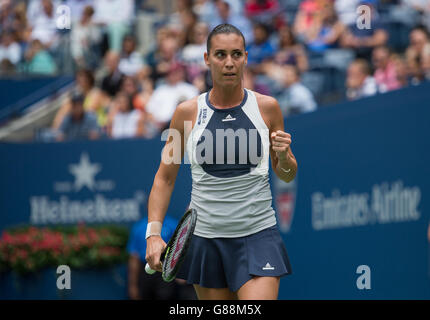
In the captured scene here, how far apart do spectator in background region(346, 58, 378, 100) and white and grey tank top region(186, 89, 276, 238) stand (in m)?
4.21

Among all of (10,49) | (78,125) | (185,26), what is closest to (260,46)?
(185,26)

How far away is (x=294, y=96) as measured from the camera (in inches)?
372

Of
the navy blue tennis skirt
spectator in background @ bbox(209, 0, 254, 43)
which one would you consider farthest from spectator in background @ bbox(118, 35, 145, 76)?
the navy blue tennis skirt

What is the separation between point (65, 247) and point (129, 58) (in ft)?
11.0

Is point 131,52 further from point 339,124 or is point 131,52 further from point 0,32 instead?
point 339,124

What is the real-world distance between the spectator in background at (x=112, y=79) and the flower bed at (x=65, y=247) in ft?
6.77

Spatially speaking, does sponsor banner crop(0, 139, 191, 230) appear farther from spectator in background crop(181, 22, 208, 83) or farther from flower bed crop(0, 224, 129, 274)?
spectator in background crop(181, 22, 208, 83)

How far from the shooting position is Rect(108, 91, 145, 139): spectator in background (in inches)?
435

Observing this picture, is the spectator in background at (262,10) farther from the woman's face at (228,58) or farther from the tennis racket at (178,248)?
the tennis racket at (178,248)
